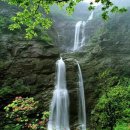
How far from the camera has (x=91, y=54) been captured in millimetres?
20703

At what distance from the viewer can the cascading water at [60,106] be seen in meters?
15.5

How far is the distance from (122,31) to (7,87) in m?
14.1

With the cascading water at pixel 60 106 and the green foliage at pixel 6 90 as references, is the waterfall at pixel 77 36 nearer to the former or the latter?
the cascading water at pixel 60 106

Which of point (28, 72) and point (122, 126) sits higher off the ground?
point (28, 72)

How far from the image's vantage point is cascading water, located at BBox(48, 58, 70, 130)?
1548cm

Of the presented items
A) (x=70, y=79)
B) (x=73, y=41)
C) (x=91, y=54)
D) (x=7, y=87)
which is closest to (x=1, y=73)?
(x=7, y=87)

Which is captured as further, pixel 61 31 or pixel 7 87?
pixel 61 31

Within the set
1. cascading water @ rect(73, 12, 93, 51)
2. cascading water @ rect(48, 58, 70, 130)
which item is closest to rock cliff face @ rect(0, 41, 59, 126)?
cascading water @ rect(48, 58, 70, 130)

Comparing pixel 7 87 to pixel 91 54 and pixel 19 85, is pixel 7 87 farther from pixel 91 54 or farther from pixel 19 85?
pixel 91 54

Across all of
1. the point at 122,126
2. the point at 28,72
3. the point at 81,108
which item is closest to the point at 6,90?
the point at 28,72

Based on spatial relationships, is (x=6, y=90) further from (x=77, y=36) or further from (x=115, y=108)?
(x=77, y=36)

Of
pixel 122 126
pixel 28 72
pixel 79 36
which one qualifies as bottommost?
pixel 122 126

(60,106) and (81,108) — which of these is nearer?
(60,106)

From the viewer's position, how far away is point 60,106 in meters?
16.3
